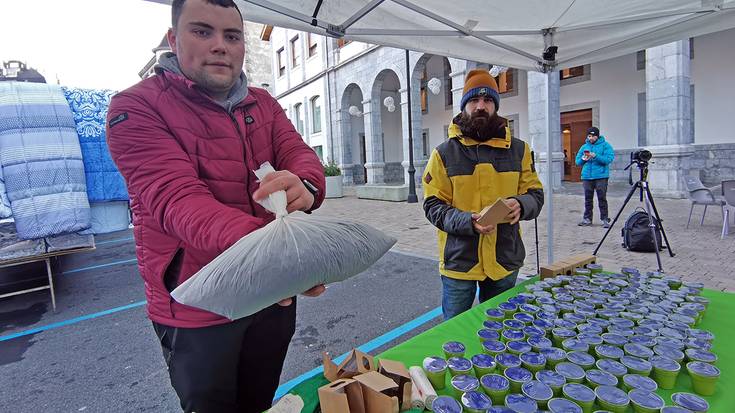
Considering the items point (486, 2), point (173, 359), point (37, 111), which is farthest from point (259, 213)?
point (37, 111)

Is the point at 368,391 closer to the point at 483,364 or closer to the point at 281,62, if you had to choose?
the point at 483,364

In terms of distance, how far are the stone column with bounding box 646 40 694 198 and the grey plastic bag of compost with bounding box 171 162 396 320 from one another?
11.1m

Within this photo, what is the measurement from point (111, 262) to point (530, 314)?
720 centimetres

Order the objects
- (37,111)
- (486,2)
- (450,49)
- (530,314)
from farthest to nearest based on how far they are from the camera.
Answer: (37,111) → (450,49) → (486,2) → (530,314)

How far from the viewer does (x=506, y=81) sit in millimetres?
15633

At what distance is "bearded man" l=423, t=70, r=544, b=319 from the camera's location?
220cm

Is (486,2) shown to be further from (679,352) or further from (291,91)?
(291,91)

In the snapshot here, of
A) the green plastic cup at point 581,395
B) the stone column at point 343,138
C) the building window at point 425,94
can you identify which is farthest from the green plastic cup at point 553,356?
the building window at point 425,94

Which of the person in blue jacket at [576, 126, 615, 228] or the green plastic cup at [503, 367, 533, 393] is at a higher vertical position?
the person in blue jacket at [576, 126, 615, 228]

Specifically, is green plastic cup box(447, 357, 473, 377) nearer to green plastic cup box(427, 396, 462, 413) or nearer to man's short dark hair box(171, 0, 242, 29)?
green plastic cup box(427, 396, 462, 413)

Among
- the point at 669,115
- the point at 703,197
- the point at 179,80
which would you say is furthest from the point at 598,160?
the point at 179,80

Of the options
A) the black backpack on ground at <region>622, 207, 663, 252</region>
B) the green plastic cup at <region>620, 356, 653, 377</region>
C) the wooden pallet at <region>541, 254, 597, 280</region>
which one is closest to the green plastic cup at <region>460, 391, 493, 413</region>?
the green plastic cup at <region>620, 356, 653, 377</region>

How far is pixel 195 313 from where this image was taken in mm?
1152

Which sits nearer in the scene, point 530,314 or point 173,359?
point 173,359
